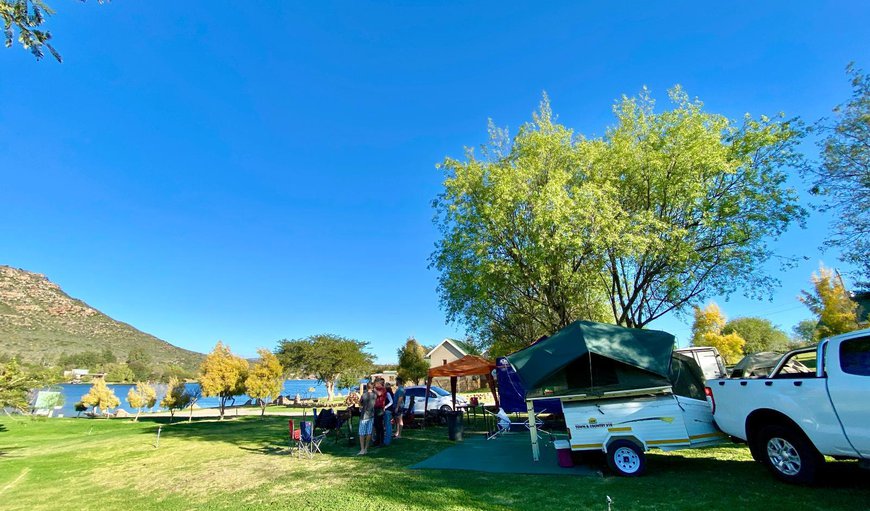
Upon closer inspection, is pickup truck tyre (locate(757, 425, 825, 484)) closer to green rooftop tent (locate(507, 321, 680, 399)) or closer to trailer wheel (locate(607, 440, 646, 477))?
trailer wheel (locate(607, 440, 646, 477))

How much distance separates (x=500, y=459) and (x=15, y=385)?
1405 cm

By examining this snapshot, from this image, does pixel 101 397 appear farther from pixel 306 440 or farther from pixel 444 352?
pixel 444 352

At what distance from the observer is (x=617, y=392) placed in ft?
25.2

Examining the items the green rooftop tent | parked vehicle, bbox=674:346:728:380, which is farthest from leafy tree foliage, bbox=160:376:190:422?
parked vehicle, bbox=674:346:728:380

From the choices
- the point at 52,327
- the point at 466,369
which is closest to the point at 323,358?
the point at 466,369

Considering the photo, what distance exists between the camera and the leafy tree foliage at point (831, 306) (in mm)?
26750

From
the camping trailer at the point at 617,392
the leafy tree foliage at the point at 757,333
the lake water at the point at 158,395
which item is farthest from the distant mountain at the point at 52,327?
the leafy tree foliage at the point at 757,333

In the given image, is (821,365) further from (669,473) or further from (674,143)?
(674,143)

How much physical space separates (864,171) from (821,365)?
1165 cm

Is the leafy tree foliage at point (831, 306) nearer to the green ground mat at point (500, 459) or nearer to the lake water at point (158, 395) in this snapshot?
the green ground mat at point (500, 459)

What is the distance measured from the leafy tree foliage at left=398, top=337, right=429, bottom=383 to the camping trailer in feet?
119

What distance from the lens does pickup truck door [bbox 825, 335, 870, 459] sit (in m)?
4.64

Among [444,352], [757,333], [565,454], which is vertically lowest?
[565,454]

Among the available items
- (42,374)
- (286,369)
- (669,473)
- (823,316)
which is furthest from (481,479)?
(286,369)
